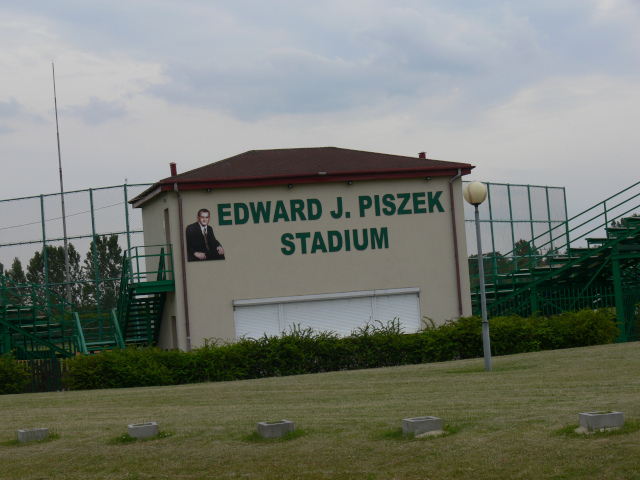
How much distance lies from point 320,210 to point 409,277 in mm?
3423

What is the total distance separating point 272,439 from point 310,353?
10711mm

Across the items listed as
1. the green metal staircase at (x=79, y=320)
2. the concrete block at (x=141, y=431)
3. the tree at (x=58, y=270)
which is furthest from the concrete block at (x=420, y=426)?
the tree at (x=58, y=270)

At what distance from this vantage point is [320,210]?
83.5ft

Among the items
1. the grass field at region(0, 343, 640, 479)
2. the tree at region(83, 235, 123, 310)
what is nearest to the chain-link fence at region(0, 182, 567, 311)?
the tree at region(83, 235, 123, 310)

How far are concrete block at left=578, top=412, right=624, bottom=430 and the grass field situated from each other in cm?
13

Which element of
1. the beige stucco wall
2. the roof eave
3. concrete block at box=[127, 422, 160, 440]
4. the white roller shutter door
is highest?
the roof eave

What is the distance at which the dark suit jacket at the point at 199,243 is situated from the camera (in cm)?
2445

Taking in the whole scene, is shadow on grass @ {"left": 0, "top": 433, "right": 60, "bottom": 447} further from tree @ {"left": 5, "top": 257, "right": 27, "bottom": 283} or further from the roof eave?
tree @ {"left": 5, "top": 257, "right": 27, "bottom": 283}

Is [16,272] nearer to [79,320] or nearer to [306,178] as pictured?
[79,320]

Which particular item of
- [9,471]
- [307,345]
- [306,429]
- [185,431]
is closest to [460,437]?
[306,429]

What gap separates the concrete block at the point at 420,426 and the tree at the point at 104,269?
76.6 ft

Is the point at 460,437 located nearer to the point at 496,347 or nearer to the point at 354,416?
the point at 354,416

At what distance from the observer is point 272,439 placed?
935cm

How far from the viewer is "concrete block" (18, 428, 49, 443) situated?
10.5 metres
